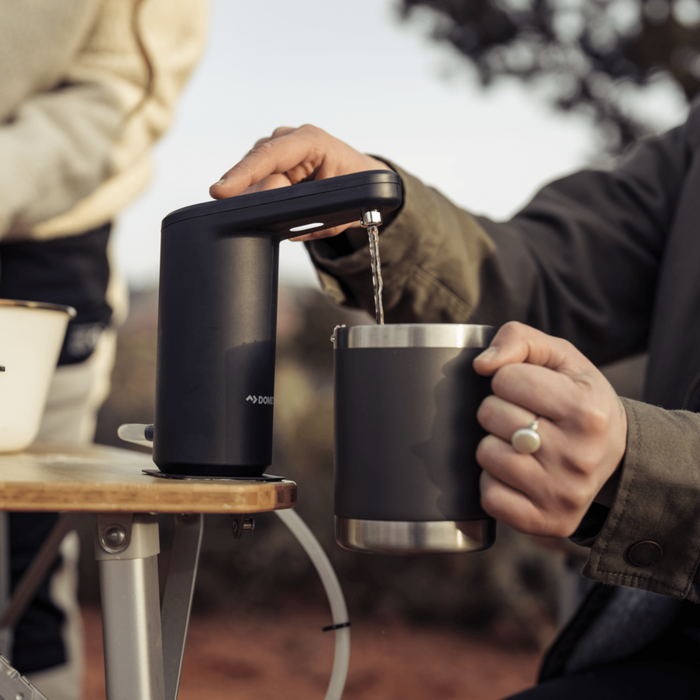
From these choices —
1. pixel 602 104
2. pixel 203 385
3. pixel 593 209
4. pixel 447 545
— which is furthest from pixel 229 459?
pixel 602 104

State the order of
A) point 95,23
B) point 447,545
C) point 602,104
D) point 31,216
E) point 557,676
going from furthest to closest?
point 602,104
point 95,23
point 31,216
point 557,676
point 447,545

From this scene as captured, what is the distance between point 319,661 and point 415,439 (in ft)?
9.67

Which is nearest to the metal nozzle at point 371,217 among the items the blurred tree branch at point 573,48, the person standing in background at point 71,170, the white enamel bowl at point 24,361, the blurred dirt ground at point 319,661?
the white enamel bowl at point 24,361

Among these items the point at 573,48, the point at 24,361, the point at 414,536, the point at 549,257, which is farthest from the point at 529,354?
the point at 573,48

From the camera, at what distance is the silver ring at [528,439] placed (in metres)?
0.50

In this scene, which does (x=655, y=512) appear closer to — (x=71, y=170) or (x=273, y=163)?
(x=273, y=163)

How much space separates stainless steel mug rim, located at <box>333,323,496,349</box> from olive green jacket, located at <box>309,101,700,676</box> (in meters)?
0.14

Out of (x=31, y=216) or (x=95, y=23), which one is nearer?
(x=31, y=216)

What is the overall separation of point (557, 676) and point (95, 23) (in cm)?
143

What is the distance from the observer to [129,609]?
23.3 inches

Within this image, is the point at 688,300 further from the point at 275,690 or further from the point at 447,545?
the point at 275,690

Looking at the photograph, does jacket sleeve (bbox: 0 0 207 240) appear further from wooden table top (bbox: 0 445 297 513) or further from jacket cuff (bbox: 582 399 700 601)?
jacket cuff (bbox: 582 399 700 601)

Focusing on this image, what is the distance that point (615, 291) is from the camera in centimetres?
122

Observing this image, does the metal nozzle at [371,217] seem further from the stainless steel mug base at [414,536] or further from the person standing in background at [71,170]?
the person standing in background at [71,170]
